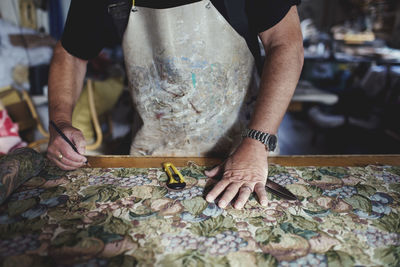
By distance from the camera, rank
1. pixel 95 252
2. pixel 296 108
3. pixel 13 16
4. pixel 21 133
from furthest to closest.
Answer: pixel 296 108, pixel 13 16, pixel 21 133, pixel 95 252

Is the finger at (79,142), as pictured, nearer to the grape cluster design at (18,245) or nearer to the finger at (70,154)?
the finger at (70,154)

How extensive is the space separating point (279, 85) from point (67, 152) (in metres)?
0.78

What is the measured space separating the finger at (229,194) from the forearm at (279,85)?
26cm

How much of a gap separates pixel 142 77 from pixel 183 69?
0.19 meters

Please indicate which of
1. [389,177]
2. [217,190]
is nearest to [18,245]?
[217,190]

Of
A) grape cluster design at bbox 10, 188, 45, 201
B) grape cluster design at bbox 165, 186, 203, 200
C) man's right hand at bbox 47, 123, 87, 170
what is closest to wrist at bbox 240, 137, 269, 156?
grape cluster design at bbox 165, 186, 203, 200

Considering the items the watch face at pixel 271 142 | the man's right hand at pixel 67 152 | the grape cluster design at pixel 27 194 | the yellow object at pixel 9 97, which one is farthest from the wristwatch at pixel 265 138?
the yellow object at pixel 9 97

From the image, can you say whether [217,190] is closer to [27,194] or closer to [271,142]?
[271,142]

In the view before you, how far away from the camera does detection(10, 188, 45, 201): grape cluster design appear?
0.82 meters

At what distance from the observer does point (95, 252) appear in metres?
0.61

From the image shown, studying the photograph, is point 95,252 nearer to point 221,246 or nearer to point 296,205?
point 221,246

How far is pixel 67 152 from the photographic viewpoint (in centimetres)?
98

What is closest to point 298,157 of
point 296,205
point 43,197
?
point 296,205

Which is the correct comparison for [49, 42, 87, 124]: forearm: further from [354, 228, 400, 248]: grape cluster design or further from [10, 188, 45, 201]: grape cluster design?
[354, 228, 400, 248]: grape cluster design
